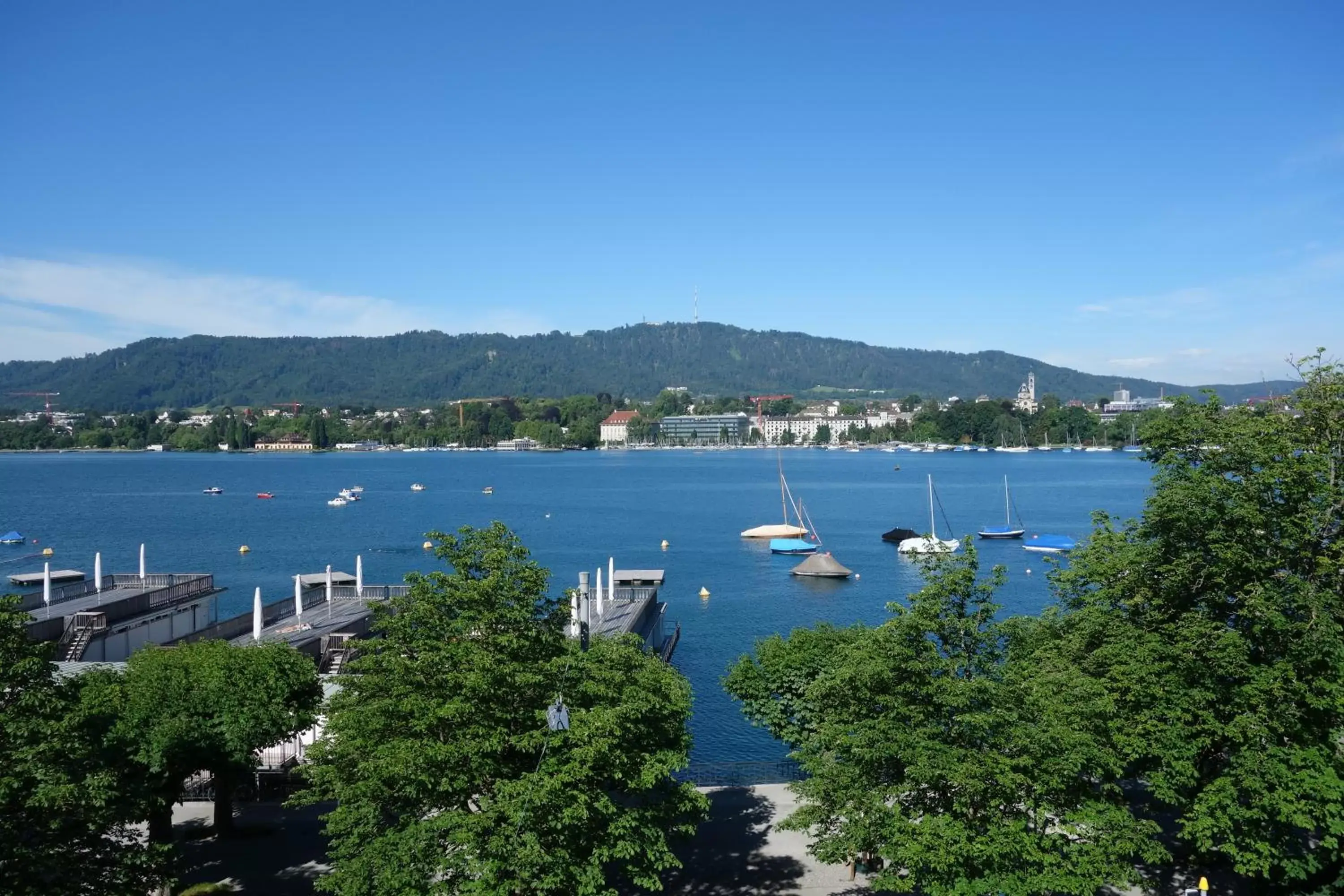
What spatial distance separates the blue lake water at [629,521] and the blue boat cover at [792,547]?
4.71 feet

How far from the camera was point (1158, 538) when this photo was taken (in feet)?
47.0

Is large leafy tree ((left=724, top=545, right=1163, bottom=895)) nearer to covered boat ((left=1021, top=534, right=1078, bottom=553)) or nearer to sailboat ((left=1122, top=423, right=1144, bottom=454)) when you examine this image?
covered boat ((left=1021, top=534, right=1078, bottom=553))

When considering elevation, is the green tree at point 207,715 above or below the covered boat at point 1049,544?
above

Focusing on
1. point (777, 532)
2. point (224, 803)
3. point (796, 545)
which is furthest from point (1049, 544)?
point (224, 803)

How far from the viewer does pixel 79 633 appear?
20578 mm

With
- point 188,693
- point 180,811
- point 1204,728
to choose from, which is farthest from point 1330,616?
point 180,811

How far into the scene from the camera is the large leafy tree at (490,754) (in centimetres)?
966

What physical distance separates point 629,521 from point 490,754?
208 ft

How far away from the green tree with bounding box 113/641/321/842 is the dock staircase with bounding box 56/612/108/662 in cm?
659

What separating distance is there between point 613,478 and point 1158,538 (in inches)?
4201

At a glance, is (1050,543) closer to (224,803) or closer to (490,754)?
(224,803)

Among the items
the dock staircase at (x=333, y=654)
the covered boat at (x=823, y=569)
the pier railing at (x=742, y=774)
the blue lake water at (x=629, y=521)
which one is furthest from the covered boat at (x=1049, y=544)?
the dock staircase at (x=333, y=654)

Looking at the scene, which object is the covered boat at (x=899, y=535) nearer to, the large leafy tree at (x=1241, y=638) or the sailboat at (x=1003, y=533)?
the sailboat at (x=1003, y=533)

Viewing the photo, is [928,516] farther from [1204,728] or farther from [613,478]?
[1204,728]
